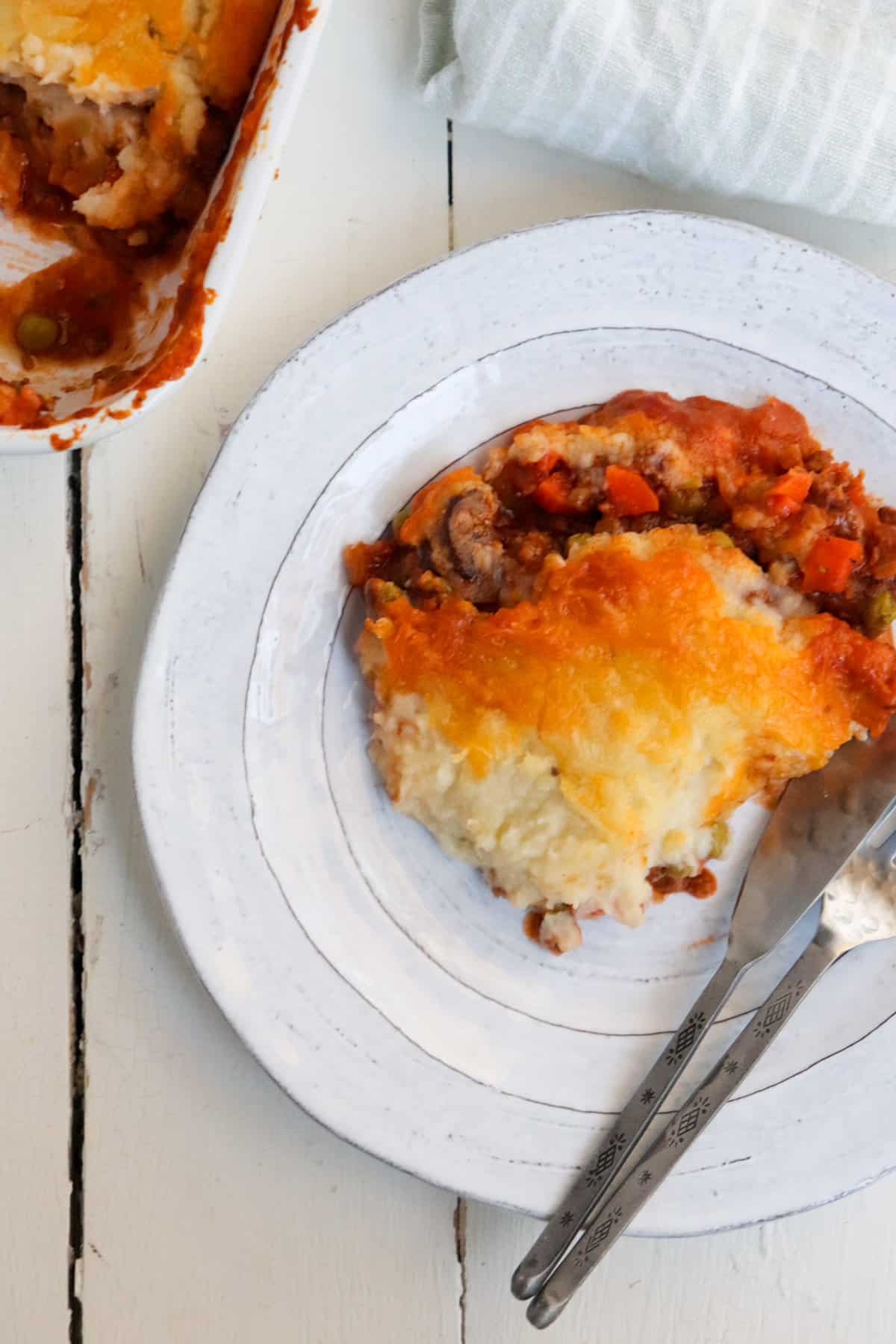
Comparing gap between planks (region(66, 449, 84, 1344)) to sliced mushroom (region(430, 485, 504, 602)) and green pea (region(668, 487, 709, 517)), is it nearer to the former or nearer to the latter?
sliced mushroom (region(430, 485, 504, 602))

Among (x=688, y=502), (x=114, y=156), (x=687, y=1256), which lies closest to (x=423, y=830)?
(x=688, y=502)

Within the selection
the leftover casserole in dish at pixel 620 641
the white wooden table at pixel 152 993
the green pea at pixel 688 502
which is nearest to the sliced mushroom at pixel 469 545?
the leftover casserole in dish at pixel 620 641

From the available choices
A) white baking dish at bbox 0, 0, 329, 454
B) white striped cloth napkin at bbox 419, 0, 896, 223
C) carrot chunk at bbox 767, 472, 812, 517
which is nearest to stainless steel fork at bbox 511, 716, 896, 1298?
carrot chunk at bbox 767, 472, 812, 517

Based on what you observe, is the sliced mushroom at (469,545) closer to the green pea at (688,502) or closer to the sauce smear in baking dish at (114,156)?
the green pea at (688,502)

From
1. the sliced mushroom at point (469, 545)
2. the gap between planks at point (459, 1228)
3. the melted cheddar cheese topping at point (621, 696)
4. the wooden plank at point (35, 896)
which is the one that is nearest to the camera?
the melted cheddar cheese topping at point (621, 696)

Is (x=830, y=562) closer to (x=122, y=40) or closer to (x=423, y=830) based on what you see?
(x=423, y=830)

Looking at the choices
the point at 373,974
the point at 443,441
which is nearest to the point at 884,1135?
the point at 373,974
